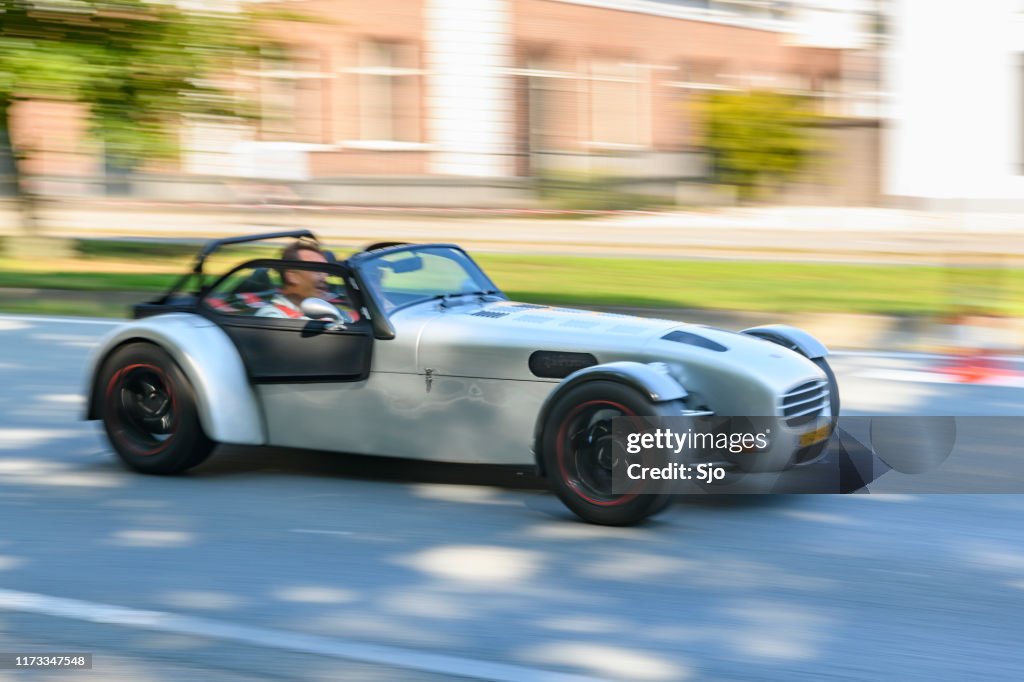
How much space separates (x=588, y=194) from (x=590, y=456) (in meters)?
22.0

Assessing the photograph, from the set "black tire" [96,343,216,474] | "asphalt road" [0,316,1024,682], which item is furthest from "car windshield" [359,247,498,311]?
"black tire" [96,343,216,474]

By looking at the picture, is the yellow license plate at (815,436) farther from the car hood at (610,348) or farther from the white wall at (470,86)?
the white wall at (470,86)

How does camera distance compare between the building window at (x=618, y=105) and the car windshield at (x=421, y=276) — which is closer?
the car windshield at (x=421, y=276)

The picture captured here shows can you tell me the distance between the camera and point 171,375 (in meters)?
6.69

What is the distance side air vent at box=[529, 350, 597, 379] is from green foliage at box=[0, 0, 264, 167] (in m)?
9.11

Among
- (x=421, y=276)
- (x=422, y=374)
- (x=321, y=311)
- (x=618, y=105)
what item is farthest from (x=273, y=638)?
(x=618, y=105)

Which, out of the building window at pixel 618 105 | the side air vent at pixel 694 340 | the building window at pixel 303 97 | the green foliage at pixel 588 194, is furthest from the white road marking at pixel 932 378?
the building window at pixel 618 105

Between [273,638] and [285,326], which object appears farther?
[285,326]

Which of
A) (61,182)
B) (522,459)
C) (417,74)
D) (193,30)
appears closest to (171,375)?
(522,459)

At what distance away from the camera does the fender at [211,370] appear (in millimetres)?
6613

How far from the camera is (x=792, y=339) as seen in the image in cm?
682

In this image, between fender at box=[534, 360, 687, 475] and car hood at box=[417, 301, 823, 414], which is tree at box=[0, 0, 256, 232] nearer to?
car hood at box=[417, 301, 823, 414]

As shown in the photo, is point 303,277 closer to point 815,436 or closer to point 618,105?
point 815,436

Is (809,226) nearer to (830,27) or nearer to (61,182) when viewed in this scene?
(830,27)
